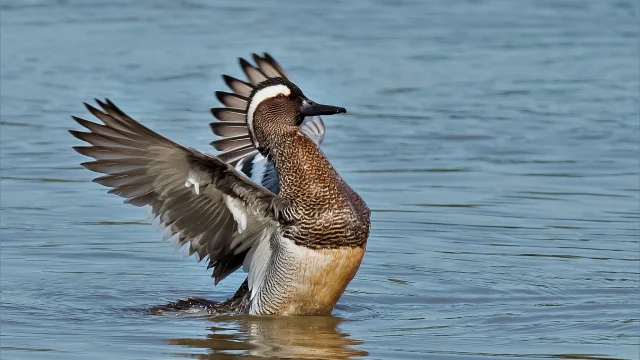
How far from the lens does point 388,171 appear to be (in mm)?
11508

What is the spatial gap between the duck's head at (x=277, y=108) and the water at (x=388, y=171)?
1.05 metres

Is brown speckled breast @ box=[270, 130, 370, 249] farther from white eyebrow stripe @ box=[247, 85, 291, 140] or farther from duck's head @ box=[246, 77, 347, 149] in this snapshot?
white eyebrow stripe @ box=[247, 85, 291, 140]

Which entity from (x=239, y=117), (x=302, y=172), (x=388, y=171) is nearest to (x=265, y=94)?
(x=302, y=172)

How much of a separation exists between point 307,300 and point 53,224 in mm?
2586

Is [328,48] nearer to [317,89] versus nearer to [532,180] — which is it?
[317,89]

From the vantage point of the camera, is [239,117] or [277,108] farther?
[239,117]

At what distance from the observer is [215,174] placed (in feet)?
25.2

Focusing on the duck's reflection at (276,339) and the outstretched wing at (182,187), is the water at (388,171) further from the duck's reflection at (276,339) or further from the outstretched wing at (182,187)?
the outstretched wing at (182,187)

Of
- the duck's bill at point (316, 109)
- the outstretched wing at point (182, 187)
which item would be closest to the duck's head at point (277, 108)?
the duck's bill at point (316, 109)

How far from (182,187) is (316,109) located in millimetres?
871

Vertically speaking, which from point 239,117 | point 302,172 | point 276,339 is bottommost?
point 276,339

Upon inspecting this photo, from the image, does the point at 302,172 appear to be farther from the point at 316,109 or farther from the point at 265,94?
the point at 265,94

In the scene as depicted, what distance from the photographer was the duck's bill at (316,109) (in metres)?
8.13

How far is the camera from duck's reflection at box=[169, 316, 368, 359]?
291 inches
